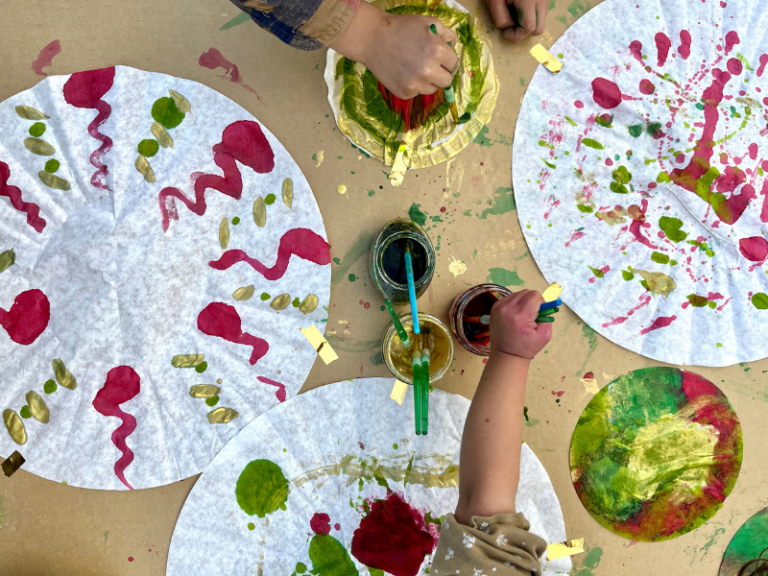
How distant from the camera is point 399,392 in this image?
70 centimetres

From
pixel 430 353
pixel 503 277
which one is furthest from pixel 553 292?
pixel 430 353

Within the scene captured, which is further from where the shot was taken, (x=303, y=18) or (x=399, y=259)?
(x=399, y=259)

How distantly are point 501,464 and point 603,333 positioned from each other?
264 millimetres

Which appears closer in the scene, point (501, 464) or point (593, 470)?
point (501, 464)

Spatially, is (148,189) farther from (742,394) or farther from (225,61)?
(742,394)

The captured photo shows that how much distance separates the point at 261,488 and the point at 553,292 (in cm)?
50

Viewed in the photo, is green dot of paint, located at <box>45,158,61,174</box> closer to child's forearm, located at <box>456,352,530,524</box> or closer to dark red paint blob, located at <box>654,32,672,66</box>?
child's forearm, located at <box>456,352,530,524</box>

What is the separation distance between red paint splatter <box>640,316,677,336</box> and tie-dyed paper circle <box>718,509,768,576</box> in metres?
0.33

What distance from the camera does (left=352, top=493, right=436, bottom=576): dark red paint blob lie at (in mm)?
682

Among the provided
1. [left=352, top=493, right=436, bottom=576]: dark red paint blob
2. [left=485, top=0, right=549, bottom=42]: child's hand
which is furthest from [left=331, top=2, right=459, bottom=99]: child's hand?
[left=352, top=493, right=436, bottom=576]: dark red paint blob

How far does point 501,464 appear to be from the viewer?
2.00ft

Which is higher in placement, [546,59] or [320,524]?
[546,59]

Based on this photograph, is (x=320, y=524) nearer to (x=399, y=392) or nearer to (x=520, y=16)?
(x=399, y=392)

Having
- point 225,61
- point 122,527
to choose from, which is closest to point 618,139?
point 225,61
